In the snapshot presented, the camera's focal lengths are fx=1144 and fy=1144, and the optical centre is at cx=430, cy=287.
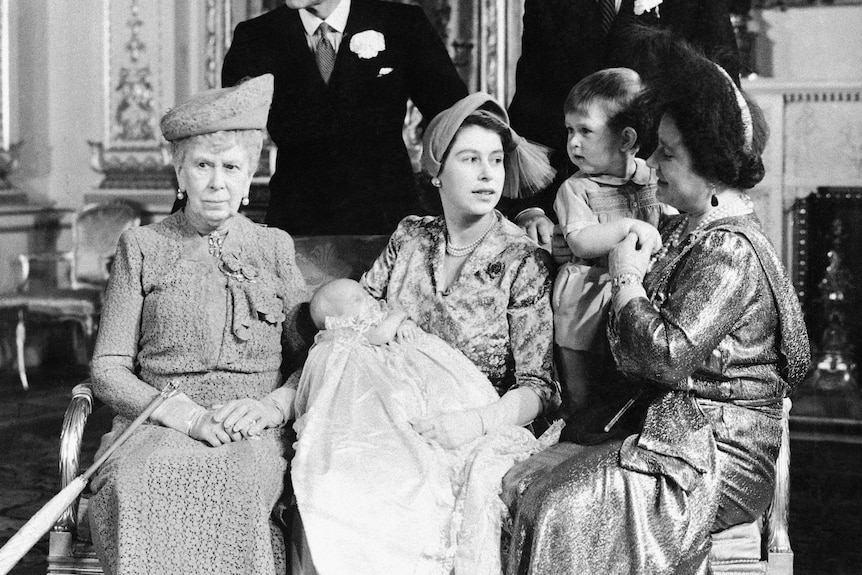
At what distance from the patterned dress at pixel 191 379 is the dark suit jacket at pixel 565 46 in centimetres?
102

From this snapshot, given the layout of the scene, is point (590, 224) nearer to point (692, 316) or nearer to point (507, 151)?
point (507, 151)

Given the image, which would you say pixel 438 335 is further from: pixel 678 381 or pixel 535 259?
pixel 678 381

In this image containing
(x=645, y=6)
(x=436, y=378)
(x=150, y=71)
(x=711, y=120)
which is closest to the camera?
(x=711, y=120)

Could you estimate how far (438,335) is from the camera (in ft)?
10.3

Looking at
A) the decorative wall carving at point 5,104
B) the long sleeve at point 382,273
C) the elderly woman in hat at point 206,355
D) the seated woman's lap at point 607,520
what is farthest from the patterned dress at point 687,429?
the decorative wall carving at point 5,104

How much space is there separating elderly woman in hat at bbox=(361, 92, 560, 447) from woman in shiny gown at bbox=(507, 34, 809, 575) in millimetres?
339

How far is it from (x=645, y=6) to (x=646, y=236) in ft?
3.54

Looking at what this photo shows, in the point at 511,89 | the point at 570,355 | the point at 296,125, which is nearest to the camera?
the point at 570,355

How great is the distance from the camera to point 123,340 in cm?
305

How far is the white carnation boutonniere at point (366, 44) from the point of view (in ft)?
12.6

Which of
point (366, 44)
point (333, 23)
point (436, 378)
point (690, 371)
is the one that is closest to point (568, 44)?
point (366, 44)

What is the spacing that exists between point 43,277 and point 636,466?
20.8 ft

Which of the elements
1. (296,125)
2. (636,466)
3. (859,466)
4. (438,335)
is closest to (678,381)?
(636,466)

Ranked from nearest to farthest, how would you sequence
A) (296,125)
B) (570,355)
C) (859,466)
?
(570,355)
(296,125)
(859,466)
